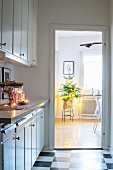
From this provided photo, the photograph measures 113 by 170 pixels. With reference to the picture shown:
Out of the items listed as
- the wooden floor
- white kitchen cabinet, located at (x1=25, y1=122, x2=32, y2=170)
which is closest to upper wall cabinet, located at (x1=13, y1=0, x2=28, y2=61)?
white kitchen cabinet, located at (x1=25, y1=122, x2=32, y2=170)

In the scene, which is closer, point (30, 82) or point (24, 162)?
point (24, 162)

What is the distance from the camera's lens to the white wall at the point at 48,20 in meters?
4.63

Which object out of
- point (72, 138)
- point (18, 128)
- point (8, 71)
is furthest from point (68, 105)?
point (18, 128)

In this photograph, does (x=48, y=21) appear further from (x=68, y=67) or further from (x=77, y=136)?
(x=68, y=67)

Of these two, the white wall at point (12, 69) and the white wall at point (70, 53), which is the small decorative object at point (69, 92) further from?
the white wall at point (12, 69)

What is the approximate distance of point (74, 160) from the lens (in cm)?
403

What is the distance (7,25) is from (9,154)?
121cm

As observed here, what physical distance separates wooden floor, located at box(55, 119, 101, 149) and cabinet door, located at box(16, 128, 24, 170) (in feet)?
7.59

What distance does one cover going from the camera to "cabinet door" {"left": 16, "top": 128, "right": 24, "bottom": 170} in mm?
2352

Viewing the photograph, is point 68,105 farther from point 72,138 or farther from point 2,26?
point 2,26

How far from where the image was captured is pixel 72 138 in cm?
568

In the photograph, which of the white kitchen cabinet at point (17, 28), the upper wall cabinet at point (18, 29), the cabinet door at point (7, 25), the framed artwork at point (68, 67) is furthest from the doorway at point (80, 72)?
the cabinet door at point (7, 25)

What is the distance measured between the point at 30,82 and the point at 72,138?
5.76 feet

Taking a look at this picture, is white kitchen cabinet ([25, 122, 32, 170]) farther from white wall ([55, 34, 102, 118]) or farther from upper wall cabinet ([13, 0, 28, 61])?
white wall ([55, 34, 102, 118])
